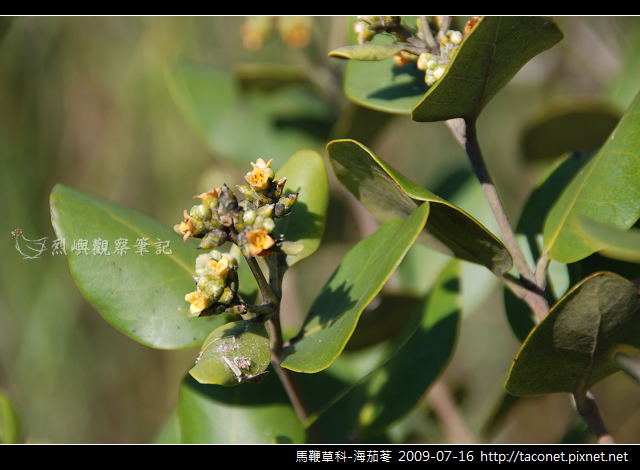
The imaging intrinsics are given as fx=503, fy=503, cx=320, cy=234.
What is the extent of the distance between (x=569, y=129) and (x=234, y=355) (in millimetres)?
1658

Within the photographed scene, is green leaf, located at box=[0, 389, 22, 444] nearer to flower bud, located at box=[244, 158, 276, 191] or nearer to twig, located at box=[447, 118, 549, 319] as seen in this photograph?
flower bud, located at box=[244, 158, 276, 191]

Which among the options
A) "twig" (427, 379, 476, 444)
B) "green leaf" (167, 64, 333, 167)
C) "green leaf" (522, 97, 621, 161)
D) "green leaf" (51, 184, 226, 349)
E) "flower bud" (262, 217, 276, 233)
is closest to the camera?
"flower bud" (262, 217, 276, 233)

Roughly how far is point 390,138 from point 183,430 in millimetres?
3009

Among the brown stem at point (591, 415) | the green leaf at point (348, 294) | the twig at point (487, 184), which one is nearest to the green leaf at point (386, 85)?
the twig at point (487, 184)

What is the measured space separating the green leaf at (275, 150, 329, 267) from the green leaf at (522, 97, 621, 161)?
118cm

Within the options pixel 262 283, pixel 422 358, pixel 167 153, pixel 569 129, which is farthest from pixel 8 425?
pixel 167 153

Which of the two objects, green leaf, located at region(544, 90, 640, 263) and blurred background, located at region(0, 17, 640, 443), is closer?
green leaf, located at region(544, 90, 640, 263)

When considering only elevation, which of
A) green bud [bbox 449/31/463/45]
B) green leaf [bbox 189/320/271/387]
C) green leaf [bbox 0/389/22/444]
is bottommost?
green leaf [bbox 0/389/22/444]

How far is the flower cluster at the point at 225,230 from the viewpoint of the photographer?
1.02 metres

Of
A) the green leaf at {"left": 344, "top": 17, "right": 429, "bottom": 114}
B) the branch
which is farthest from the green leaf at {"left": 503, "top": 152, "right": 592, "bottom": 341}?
the branch

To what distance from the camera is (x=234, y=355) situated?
3.09 ft

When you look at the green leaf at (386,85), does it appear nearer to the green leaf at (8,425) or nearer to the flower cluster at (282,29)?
the flower cluster at (282,29)

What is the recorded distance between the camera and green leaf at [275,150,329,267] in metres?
1.23

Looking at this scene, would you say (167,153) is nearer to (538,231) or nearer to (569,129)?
(569,129)
